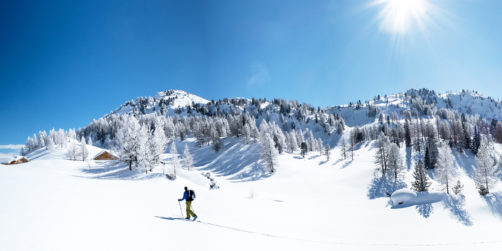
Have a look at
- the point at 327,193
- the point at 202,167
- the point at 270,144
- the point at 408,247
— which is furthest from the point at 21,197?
the point at 202,167

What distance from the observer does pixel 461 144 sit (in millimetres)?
84188

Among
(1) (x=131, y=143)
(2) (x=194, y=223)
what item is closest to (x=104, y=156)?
(1) (x=131, y=143)

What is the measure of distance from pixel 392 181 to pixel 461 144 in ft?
185

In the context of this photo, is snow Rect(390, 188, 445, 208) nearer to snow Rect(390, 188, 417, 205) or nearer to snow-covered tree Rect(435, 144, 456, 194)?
snow Rect(390, 188, 417, 205)

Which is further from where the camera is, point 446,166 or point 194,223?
point 446,166

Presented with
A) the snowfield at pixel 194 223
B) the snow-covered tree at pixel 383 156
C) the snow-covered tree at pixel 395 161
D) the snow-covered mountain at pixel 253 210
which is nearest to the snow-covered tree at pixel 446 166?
the snow-covered mountain at pixel 253 210

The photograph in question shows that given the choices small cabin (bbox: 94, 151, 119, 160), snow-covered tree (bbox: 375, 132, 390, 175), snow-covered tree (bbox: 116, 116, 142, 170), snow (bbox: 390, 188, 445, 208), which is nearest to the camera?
Answer: snow (bbox: 390, 188, 445, 208)

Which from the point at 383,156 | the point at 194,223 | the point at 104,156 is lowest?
the point at 383,156

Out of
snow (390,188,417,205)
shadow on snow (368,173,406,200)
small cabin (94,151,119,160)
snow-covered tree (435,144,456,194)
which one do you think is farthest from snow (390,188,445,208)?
small cabin (94,151,119,160)

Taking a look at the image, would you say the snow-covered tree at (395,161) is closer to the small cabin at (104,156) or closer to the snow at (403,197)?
the snow at (403,197)

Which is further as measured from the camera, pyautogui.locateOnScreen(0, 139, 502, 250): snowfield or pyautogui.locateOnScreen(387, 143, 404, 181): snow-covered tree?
pyautogui.locateOnScreen(387, 143, 404, 181): snow-covered tree

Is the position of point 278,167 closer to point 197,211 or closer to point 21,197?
point 197,211

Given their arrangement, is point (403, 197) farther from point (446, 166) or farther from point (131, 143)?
point (131, 143)

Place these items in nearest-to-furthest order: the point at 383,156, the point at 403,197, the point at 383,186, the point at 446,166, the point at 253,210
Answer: the point at 253,210
the point at 403,197
the point at 446,166
the point at 383,186
the point at 383,156
